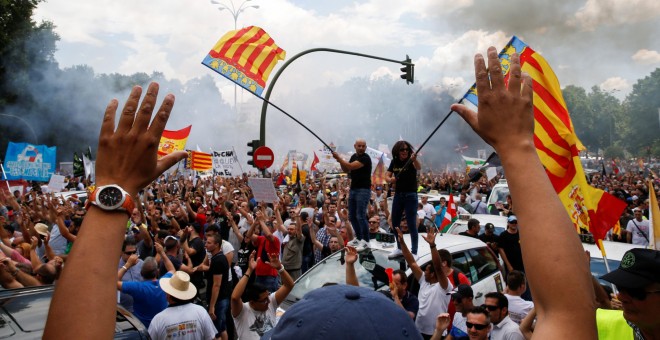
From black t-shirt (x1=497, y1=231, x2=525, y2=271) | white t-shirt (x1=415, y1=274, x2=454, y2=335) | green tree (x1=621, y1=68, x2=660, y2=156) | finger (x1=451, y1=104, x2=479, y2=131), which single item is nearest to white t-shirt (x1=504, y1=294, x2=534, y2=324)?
white t-shirt (x1=415, y1=274, x2=454, y2=335)

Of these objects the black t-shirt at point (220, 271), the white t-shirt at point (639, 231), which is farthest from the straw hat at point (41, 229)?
the white t-shirt at point (639, 231)

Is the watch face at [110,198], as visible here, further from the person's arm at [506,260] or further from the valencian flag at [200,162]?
the valencian flag at [200,162]

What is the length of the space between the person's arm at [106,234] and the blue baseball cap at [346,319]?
0.39m

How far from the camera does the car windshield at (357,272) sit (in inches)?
258

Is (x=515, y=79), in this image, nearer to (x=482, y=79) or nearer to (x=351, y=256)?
(x=482, y=79)

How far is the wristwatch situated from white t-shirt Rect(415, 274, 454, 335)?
4.95 meters

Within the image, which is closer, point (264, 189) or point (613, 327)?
point (613, 327)

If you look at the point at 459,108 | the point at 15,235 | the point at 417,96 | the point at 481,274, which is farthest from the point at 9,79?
the point at 417,96

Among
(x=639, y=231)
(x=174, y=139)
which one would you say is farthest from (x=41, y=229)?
(x=639, y=231)

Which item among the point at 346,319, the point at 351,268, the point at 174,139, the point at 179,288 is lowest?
the point at 179,288

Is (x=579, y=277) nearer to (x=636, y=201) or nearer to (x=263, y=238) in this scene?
(x=263, y=238)

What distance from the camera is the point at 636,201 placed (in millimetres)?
13547

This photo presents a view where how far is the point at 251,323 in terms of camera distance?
5.26m

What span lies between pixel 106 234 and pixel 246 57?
1087cm
